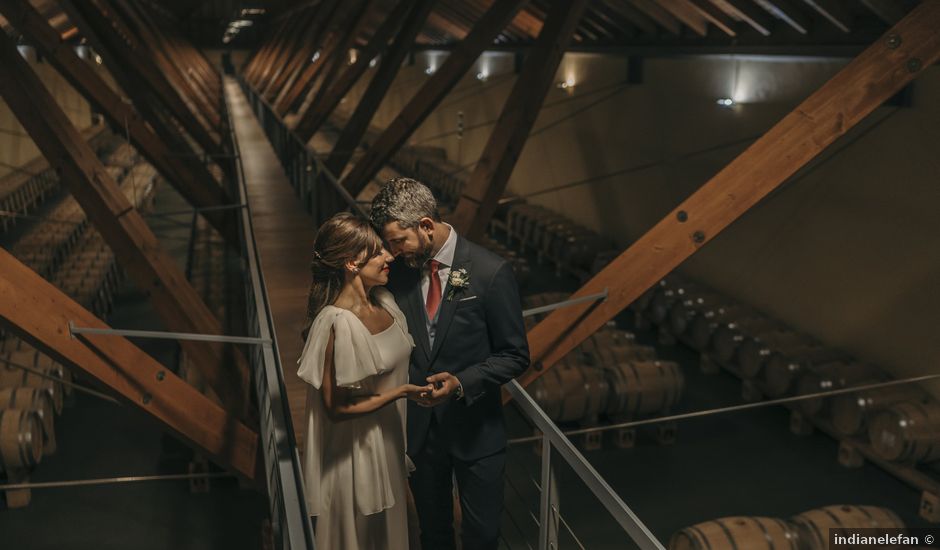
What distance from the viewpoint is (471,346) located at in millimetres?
3170

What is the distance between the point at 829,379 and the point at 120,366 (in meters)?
6.66

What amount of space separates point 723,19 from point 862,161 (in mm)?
2483

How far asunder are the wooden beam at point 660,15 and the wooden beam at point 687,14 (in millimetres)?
536

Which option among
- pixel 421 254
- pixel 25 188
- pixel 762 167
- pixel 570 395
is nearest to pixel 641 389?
pixel 570 395

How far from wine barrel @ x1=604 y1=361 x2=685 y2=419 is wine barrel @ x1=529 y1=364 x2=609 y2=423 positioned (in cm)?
11

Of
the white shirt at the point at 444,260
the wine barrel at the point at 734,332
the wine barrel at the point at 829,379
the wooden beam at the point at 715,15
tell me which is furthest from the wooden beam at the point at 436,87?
the white shirt at the point at 444,260

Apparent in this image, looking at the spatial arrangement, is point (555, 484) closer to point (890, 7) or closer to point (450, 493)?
point (450, 493)

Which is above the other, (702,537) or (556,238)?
(556,238)

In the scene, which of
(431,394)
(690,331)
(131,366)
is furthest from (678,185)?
(431,394)

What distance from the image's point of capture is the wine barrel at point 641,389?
29.7ft

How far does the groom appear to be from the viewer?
9.98 feet

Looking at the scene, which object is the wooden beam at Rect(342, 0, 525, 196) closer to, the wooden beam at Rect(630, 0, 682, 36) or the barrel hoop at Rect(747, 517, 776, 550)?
the wooden beam at Rect(630, 0, 682, 36)

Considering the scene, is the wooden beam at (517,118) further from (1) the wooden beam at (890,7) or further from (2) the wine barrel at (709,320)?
(2) the wine barrel at (709,320)

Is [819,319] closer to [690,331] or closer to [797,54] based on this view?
[690,331]
